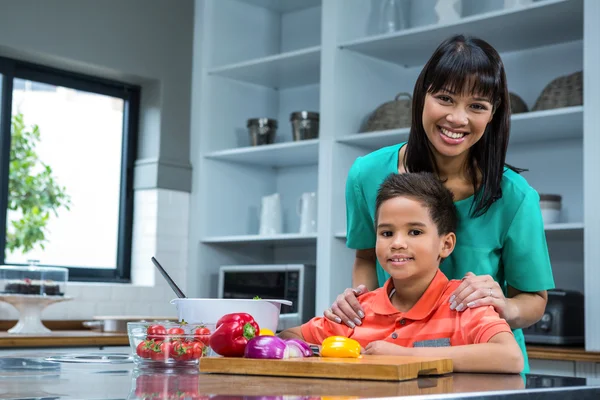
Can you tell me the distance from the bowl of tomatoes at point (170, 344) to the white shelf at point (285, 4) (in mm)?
3530

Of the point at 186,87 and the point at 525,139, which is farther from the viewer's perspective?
the point at 186,87

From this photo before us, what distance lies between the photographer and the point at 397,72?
4230 mm

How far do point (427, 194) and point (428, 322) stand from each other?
0.25m

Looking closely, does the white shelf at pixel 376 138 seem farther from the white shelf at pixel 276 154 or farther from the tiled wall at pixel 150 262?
the tiled wall at pixel 150 262

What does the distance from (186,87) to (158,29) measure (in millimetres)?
332

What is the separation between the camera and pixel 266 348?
1.22 meters

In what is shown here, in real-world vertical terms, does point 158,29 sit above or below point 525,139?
above

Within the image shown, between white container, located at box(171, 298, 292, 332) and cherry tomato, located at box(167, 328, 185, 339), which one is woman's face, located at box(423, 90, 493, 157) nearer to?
white container, located at box(171, 298, 292, 332)

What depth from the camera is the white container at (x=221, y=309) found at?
4.73 ft

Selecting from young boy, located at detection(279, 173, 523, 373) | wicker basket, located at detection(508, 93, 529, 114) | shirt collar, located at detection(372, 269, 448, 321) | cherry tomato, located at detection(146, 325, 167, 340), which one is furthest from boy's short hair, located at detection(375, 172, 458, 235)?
wicker basket, located at detection(508, 93, 529, 114)

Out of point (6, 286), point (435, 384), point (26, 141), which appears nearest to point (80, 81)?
point (26, 141)

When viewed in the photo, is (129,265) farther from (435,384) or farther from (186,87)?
(435,384)

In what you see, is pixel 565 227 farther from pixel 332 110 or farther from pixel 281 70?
pixel 281 70

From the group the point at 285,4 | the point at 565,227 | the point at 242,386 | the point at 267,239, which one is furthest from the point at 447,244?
the point at 285,4
